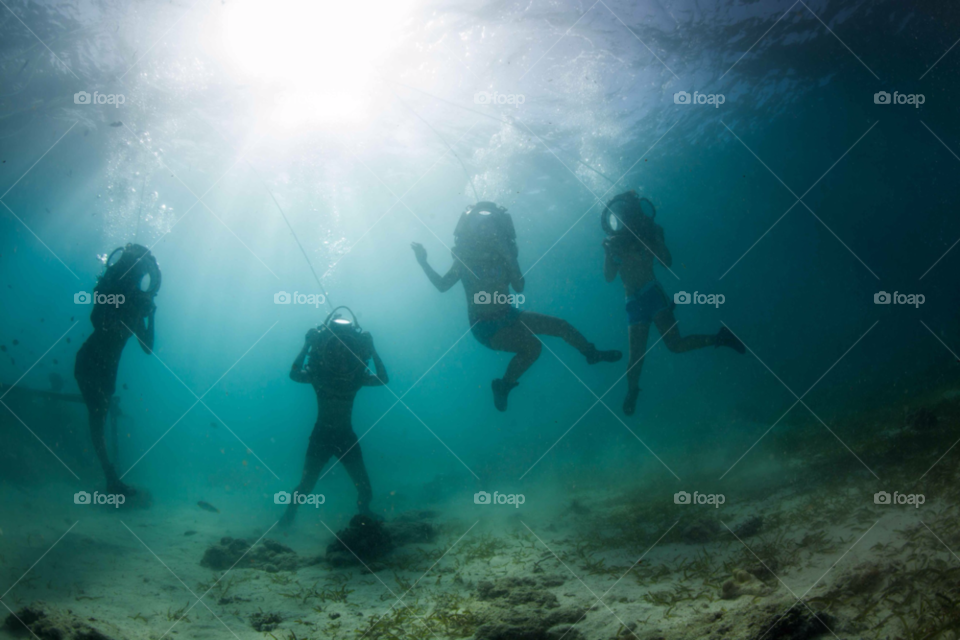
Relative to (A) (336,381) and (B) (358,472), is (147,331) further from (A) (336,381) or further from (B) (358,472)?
(B) (358,472)

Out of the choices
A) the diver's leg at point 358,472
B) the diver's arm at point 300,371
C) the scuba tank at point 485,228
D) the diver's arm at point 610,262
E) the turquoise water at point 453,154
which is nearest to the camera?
the scuba tank at point 485,228

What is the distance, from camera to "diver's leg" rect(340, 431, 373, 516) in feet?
25.3

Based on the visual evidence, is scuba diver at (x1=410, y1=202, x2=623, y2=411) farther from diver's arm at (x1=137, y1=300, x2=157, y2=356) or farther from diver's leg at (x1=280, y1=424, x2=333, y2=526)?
diver's arm at (x1=137, y1=300, x2=157, y2=356)

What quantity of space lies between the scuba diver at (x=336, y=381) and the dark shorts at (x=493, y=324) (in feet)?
6.39

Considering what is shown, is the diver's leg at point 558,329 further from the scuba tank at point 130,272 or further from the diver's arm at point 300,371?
the scuba tank at point 130,272

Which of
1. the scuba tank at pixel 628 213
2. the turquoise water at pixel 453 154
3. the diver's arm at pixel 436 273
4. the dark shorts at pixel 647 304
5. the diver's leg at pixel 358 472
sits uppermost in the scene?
the turquoise water at pixel 453 154

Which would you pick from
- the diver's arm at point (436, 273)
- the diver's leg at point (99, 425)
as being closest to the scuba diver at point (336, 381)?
the diver's arm at point (436, 273)

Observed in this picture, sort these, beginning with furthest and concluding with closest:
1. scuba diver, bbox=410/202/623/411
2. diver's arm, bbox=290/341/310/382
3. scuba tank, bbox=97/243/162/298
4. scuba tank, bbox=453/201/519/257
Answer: scuba tank, bbox=97/243/162/298
diver's arm, bbox=290/341/310/382
scuba tank, bbox=453/201/519/257
scuba diver, bbox=410/202/623/411

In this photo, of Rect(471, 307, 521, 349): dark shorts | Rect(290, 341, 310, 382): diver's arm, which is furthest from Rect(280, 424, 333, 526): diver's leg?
Rect(471, 307, 521, 349): dark shorts

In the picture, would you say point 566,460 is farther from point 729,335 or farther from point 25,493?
point 25,493

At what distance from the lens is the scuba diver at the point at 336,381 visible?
24.7 feet

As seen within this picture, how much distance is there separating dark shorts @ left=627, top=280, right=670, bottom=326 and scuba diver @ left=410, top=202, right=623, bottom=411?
123 cm

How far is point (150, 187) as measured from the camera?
20.0m

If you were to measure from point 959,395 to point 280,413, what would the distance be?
128 m
